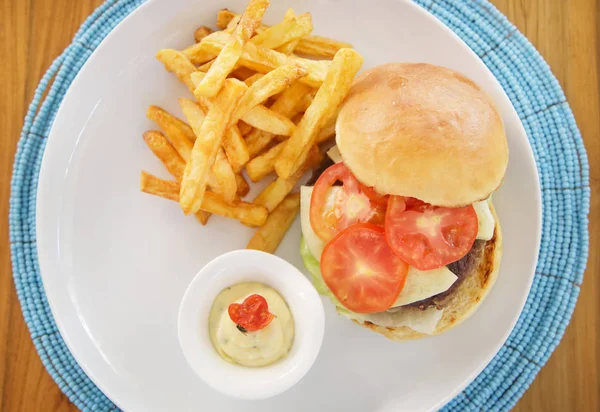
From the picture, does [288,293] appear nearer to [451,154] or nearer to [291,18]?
[451,154]

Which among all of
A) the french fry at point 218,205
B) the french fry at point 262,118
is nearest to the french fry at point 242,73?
the french fry at point 262,118

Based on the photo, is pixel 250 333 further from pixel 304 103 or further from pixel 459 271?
pixel 304 103

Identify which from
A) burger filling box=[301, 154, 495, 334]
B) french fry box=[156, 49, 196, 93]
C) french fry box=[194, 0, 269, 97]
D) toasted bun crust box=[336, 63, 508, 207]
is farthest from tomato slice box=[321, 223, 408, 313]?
french fry box=[156, 49, 196, 93]

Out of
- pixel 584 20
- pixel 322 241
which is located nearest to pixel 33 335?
pixel 322 241

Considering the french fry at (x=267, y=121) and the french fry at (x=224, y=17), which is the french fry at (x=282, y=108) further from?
the french fry at (x=224, y=17)

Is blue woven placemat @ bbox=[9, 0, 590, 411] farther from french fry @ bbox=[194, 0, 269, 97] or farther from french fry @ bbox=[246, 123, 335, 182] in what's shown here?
french fry @ bbox=[246, 123, 335, 182]

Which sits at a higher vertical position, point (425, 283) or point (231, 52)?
point (231, 52)

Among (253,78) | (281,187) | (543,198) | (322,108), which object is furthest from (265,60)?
(543,198)
